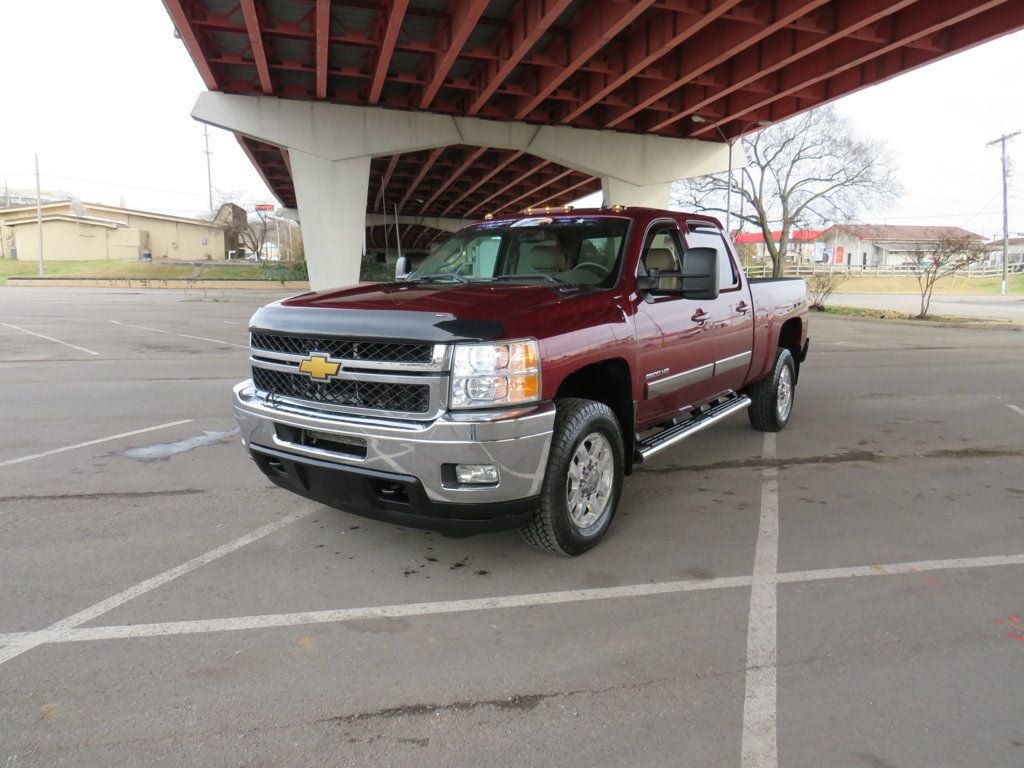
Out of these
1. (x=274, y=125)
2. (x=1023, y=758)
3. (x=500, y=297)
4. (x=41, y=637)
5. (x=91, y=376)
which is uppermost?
(x=274, y=125)

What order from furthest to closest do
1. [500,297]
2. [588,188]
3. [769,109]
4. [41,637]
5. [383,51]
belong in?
[588,188] < [769,109] < [383,51] < [500,297] < [41,637]

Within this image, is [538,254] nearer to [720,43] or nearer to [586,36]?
[586,36]

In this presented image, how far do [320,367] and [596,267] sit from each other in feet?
6.48

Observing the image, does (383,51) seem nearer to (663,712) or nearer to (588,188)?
(663,712)

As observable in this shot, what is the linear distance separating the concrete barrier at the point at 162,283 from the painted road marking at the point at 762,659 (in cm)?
3685

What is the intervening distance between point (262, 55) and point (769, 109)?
1550 centimetres

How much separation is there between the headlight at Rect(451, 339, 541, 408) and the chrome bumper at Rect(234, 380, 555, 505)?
70 millimetres

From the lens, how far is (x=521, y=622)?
3277 mm

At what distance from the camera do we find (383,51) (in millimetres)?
15266

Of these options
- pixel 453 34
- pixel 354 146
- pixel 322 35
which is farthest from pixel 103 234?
pixel 453 34

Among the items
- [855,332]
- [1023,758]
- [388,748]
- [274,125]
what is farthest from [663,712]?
[274,125]

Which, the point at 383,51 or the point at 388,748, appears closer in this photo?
the point at 388,748

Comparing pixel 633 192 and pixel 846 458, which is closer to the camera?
pixel 846 458

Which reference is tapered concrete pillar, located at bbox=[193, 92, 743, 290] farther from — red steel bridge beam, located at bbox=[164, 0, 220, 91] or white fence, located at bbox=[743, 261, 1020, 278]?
white fence, located at bbox=[743, 261, 1020, 278]
